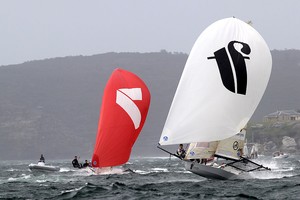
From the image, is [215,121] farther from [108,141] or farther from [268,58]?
[108,141]

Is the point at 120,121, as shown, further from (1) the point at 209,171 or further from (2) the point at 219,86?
(2) the point at 219,86

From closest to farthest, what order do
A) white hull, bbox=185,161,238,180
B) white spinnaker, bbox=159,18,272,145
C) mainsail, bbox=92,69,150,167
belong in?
white spinnaker, bbox=159,18,272,145, white hull, bbox=185,161,238,180, mainsail, bbox=92,69,150,167

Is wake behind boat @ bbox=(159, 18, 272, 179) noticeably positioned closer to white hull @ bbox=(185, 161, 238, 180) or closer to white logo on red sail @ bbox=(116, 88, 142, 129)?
white hull @ bbox=(185, 161, 238, 180)

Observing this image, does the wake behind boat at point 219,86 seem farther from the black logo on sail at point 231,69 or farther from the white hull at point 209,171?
the white hull at point 209,171

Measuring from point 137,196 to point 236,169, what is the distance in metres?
12.5

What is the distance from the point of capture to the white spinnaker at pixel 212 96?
39562 millimetres

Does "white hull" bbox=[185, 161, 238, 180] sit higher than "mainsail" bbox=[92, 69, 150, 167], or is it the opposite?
"mainsail" bbox=[92, 69, 150, 167]

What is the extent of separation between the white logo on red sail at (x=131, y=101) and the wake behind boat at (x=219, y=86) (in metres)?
6.94

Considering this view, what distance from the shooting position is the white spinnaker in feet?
130

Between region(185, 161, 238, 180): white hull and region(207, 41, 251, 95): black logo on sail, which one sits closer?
region(207, 41, 251, 95): black logo on sail

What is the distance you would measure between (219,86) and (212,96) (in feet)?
1.95

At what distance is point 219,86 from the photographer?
3978 cm

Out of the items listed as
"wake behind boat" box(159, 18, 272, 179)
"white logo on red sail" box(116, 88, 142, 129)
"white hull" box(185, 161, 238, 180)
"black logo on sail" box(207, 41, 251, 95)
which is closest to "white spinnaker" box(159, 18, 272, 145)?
"wake behind boat" box(159, 18, 272, 179)

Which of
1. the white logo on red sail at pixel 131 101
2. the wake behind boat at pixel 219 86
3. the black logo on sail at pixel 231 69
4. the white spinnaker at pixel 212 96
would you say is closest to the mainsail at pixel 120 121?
the white logo on red sail at pixel 131 101
